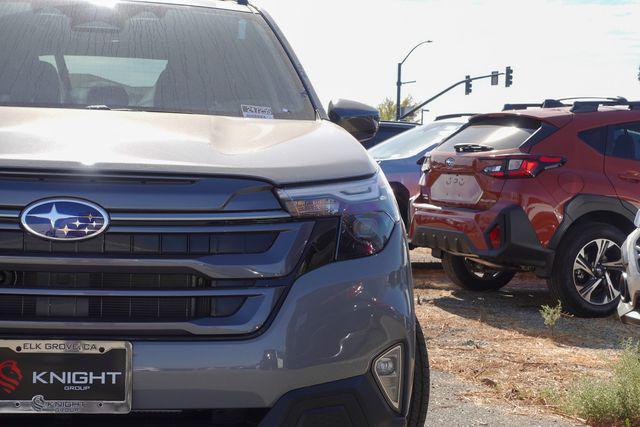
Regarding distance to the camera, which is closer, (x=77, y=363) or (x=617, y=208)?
(x=77, y=363)

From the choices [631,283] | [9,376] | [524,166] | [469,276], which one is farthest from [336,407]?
[469,276]

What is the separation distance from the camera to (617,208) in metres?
8.37

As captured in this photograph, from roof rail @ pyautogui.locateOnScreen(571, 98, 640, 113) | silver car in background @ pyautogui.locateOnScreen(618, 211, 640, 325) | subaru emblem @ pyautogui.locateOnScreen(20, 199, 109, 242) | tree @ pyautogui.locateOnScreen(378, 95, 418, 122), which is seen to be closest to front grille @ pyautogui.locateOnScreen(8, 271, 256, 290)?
subaru emblem @ pyautogui.locateOnScreen(20, 199, 109, 242)

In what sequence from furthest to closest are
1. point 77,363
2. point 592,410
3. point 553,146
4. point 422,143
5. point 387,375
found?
point 422,143 → point 553,146 → point 592,410 → point 387,375 → point 77,363

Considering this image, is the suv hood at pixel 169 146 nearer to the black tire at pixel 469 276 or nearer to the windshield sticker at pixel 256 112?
the windshield sticker at pixel 256 112

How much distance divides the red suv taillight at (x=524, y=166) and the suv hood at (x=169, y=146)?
15.4 feet

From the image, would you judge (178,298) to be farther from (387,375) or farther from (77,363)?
(387,375)

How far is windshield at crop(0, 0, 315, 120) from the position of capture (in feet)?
13.3

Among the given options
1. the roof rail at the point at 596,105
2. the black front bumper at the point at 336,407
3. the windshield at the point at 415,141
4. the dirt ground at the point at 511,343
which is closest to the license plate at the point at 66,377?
the black front bumper at the point at 336,407

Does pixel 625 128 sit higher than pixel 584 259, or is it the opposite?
pixel 625 128

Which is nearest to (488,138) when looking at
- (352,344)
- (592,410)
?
(592,410)

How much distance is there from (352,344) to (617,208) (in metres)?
5.89

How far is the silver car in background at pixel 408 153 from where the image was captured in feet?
35.6

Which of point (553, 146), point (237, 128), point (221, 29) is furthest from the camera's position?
point (553, 146)
